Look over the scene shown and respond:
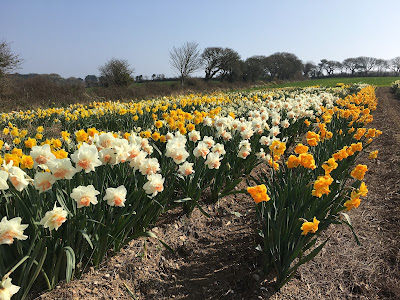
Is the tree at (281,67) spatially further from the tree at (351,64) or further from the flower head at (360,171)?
the flower head at (360,171)

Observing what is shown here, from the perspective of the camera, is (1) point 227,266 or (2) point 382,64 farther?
(2) point 382,64

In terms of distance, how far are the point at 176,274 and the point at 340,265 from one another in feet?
5.12

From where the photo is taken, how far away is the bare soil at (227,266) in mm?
2152

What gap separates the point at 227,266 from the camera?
2.51 meters

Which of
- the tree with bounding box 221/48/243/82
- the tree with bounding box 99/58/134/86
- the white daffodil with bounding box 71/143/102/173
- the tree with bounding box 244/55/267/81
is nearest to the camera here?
the white daffodil with bounding box 71/143/102/173

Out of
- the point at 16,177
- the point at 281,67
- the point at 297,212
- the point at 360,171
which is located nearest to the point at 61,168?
the point at 16,177

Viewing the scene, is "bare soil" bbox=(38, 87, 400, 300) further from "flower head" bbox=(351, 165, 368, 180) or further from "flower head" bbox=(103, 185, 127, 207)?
"flower head" bbox=(351, 165, 368, 180)

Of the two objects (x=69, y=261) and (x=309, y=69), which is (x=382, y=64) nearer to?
(x=309, y=69)

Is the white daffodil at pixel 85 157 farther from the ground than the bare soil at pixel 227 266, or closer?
farther from the ground

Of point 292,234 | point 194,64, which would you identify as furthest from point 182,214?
point 194,64

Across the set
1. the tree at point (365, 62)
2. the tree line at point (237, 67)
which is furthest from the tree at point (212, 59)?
the tree at point (365, 62)

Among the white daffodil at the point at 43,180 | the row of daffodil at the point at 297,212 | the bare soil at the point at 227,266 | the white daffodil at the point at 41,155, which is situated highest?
the white daffodil at the point at 41,155

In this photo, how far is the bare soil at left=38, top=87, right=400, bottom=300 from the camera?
2.15 metres

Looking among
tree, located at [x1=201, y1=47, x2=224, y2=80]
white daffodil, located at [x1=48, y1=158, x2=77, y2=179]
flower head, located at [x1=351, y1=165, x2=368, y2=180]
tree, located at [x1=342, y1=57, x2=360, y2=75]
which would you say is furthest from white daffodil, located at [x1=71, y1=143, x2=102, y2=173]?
tree, located at [x1=342, y1=57, x2=360, y2=75]
